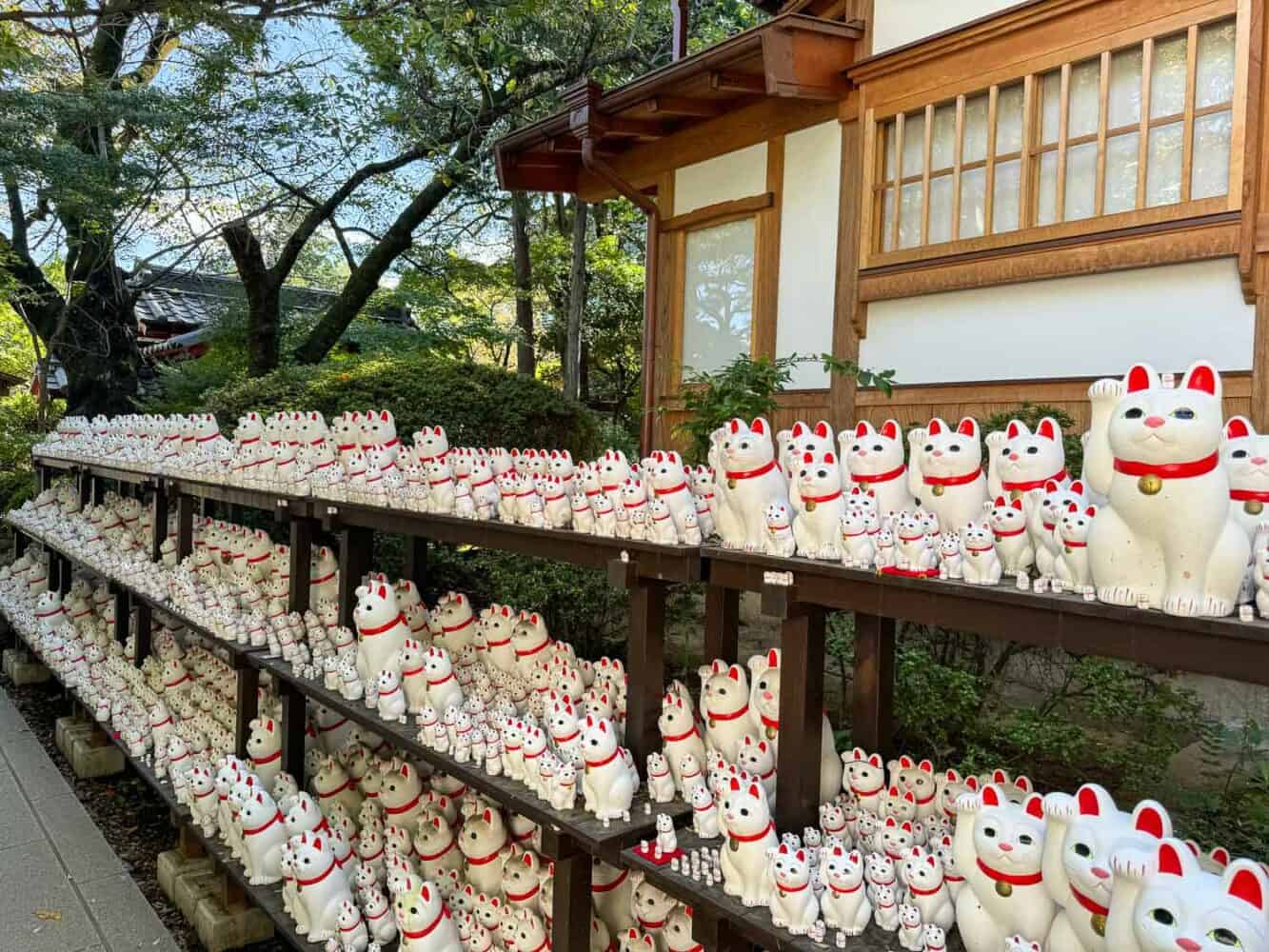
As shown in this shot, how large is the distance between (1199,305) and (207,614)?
15.5 feet

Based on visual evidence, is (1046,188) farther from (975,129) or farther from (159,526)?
(159,526)

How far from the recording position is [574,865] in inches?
94.7

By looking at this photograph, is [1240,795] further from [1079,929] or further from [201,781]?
[201,781]

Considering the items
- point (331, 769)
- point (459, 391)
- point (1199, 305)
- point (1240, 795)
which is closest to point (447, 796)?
point (331, 769)

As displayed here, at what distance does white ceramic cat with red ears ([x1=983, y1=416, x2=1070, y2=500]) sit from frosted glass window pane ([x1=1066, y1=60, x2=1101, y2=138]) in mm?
3027

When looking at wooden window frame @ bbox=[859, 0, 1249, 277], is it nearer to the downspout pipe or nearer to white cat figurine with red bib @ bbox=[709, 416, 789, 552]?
the downspout pipe

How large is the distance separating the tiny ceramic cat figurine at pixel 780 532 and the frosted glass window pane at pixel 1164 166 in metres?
3.00

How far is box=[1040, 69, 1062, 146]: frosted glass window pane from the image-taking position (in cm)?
427

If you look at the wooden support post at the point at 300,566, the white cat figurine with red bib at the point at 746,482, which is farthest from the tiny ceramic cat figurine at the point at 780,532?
the wooden support post at the point at 300,566

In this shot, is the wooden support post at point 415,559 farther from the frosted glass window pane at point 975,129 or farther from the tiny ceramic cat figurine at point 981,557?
the frosted glass window pane at point 975,129

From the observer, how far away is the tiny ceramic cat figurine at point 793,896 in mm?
1842

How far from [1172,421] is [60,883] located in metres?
4.91

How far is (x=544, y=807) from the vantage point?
2.40 meters

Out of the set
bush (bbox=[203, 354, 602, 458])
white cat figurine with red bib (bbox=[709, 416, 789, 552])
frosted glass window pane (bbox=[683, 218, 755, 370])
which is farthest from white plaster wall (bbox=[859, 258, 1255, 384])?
bush (bbox=[203, 354, 602, 458])
